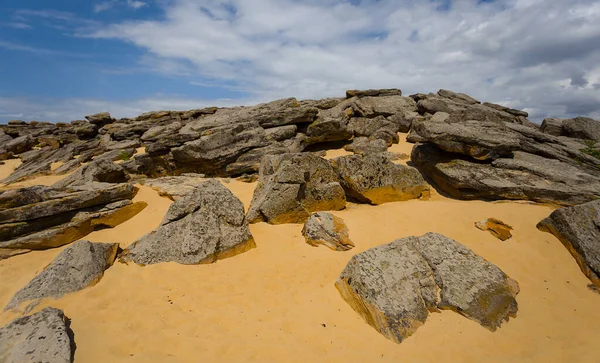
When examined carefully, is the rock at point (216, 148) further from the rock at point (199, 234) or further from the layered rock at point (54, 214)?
the rock at point (199, 234)

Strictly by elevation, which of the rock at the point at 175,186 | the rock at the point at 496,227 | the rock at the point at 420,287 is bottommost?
the rock at the point at 496,227

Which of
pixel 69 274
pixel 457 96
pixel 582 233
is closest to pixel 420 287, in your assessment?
pixel 582 233

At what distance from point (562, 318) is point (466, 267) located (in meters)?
2.03

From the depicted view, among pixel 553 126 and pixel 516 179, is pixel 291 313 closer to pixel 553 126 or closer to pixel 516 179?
pixel 516 179

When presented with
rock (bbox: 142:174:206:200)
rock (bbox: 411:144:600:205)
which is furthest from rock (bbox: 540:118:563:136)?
rock (bbox: 142:174:206:200)

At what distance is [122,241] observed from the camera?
9.45 meters

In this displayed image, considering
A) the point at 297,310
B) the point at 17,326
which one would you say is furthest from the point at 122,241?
the point at 297,310

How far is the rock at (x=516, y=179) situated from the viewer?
10594mm

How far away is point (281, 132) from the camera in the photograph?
1788 centimetres

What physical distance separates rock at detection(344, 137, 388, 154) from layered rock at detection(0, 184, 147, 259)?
13.2 metres

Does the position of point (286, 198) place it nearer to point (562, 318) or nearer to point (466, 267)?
point (466, 267)

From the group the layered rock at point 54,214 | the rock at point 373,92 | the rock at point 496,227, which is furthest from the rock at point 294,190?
the rock at point 373,92

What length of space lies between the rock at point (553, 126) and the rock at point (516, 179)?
485 inches

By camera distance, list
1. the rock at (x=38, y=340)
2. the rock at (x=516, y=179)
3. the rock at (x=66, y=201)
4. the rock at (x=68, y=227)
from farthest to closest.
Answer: the rock at (x=516, y=179) → the rock at (x=66, y=201) → the rock at (x=68, y=227) → the rock at (x=38, y=340)
